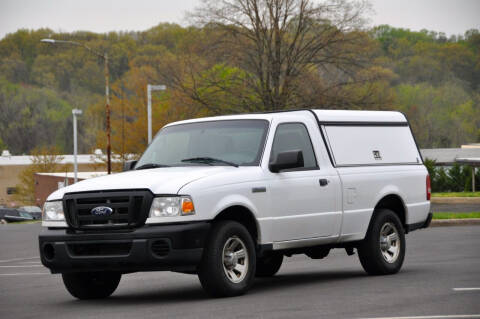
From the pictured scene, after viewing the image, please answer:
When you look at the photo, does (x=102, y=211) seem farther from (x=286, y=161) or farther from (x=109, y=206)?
(x=286, y=161)

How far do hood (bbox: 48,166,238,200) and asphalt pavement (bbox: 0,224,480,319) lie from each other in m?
1.23

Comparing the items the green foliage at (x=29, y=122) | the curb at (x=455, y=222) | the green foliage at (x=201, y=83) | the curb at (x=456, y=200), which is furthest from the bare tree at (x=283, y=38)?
the green foliage at (x=29, y=122)

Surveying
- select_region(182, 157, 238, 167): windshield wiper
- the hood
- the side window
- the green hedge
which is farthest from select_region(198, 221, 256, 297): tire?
the green hedge

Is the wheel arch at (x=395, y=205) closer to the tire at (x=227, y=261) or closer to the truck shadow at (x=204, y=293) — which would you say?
the truck shadow at (x=204, y=293)

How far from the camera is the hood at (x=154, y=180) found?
35.5ft

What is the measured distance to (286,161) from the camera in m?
11.8

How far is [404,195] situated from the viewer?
46.8 ft

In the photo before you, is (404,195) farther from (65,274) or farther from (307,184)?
(65,274)

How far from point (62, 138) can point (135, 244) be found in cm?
14691

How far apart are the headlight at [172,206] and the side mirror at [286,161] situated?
151cm

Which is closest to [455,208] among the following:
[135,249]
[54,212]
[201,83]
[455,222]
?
[455,222]

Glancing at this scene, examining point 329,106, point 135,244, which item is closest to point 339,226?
point 135,244

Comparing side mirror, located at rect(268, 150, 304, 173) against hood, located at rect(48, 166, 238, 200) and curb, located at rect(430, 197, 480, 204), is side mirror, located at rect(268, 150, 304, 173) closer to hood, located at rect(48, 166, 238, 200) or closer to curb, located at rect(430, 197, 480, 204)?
hood, located at rect(48, 166, 238, 200)

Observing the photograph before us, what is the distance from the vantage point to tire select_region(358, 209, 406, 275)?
44.1 ft
